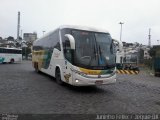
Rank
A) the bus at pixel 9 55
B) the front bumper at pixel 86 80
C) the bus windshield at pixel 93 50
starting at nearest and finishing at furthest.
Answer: the front bumper at pixel 86 80, the bus windshield at pixel 93 50, the bus at pixel 9 55

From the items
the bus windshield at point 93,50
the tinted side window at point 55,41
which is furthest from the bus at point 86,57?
the tinted side window at point 55,41

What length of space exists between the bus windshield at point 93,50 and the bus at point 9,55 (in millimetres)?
36831

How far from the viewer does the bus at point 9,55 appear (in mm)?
50750

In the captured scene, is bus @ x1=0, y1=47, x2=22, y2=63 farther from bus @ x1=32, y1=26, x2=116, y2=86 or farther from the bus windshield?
the bus windshield

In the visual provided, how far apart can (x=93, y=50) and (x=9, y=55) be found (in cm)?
4016

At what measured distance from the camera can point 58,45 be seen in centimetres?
1753

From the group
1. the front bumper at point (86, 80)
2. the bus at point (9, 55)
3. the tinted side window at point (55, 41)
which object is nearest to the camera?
the front bumper at point (86, 80)

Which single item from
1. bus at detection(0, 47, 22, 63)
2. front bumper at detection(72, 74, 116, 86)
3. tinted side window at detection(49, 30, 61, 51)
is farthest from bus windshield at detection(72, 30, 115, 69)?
bus at detection(0, 47, 22, 63)

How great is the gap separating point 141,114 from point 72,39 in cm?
577

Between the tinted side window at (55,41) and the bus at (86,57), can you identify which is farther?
the tinted side window at (55,41)

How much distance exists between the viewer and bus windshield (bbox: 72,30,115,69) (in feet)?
47.8

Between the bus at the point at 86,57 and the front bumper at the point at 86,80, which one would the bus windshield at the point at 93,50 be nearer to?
the bus at the point at 86,57

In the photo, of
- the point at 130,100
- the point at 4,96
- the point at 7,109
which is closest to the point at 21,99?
Result: the point at 4,96

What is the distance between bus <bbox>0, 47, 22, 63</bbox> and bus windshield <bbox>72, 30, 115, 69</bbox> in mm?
36831
